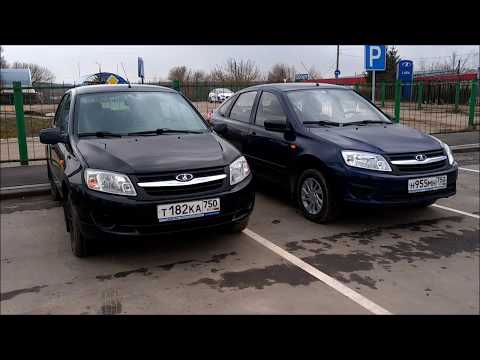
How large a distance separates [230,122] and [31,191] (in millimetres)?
3098

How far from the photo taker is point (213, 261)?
13.6 ft

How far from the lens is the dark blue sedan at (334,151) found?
4.75 metres

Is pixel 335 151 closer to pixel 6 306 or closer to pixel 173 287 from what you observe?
pixel 173 287

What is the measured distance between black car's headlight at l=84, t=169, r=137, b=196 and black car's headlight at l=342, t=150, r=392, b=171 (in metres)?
2.33

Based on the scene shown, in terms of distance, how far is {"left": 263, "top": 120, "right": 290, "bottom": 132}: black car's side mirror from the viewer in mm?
5535

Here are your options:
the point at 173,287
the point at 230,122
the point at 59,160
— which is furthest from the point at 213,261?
the point at 230,122

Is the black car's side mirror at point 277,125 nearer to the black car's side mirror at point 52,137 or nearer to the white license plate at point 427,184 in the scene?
the white license plate at point 427,184

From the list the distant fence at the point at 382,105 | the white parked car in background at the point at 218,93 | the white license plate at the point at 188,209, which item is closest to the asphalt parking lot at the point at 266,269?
the white license plate at the point at 188,209

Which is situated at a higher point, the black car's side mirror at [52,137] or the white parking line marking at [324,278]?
the black car's side mirror at [52,137]

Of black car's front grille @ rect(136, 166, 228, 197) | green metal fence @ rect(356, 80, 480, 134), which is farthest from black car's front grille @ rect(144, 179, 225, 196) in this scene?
green metal fence @ rect(356, 80, 480, 134)

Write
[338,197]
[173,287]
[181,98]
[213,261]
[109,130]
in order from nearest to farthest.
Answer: [173,287]
[213,261]
[109,130]
[338,197]
[181,98]
